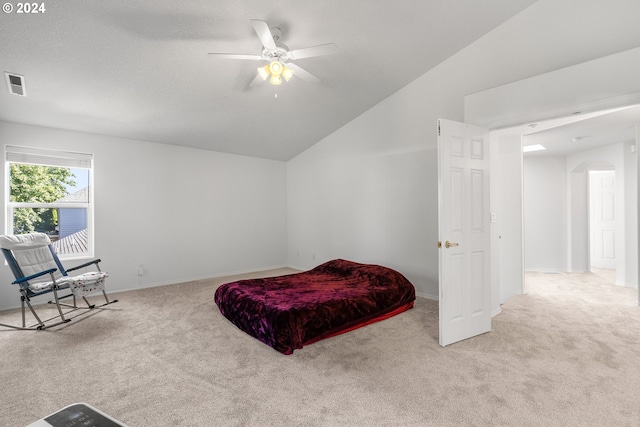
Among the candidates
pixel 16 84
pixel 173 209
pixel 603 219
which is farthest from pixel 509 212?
pixel 16 84

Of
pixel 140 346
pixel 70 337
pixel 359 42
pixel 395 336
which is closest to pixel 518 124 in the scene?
pixel 359 42

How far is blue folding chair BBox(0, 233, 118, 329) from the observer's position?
10.2ft

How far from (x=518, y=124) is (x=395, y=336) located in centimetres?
230

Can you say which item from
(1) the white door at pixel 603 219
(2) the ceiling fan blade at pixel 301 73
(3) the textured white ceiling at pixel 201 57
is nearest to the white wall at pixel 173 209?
(3) the textured white ceiling at pixel 201 57

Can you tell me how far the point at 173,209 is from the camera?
503 cm

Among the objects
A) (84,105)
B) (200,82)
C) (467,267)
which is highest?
(200,82)

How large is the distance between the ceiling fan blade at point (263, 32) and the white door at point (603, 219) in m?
7.23

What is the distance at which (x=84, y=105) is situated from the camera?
3.58m

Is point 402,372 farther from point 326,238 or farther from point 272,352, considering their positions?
point 326,238

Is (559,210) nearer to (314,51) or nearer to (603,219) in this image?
(603,219)

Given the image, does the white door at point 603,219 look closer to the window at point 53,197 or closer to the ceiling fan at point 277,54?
the ceiling fan at point 277,54

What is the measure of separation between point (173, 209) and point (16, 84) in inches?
95.0

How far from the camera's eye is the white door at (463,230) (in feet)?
8.63

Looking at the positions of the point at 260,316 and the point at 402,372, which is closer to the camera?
the point at 402,372
